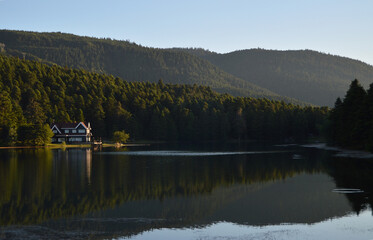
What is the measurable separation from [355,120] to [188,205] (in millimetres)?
62492

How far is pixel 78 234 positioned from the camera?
23.2 metres

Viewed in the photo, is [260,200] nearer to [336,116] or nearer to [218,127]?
[336,116]

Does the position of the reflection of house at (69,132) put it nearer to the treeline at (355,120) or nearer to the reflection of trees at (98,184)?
the treeline at (355,120)

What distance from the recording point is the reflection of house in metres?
150

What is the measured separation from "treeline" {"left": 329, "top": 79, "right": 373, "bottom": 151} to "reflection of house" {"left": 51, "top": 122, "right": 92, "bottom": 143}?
283ft

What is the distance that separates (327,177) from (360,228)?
23.5 meters

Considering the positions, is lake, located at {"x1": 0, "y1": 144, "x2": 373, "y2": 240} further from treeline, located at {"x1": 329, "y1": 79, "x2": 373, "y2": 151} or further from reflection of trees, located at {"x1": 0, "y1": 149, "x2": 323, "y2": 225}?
treeline, located at {"x1": 329, "y1": 79, "x2": 373, "y2": 151}

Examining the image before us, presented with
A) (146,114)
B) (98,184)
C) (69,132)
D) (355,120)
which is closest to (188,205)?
(98,184)

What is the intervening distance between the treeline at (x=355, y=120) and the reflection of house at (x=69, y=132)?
3391 inches

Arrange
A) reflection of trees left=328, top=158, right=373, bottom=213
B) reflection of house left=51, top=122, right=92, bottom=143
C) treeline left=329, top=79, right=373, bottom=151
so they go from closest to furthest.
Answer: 1. reflection of trees left=328, top=158, right=373, bottom=213
2. treeline left=329, top=79, right=373, bottom=151
3. reflection of house left=51, top=122, right=92, bottom=143

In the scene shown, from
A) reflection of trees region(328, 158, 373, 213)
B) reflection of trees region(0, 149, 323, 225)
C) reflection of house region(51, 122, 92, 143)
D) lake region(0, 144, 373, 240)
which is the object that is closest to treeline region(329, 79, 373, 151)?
reflection of trees region(328, 158, 373, 213)

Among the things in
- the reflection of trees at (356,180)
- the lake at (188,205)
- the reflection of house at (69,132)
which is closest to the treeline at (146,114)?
the reflection of house at (69,132)

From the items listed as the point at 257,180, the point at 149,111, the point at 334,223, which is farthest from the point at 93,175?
the point at 149,111

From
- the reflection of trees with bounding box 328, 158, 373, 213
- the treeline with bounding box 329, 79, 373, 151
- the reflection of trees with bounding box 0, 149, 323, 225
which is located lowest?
the reflection of trees with bounding box 0, 149, 323, 225
